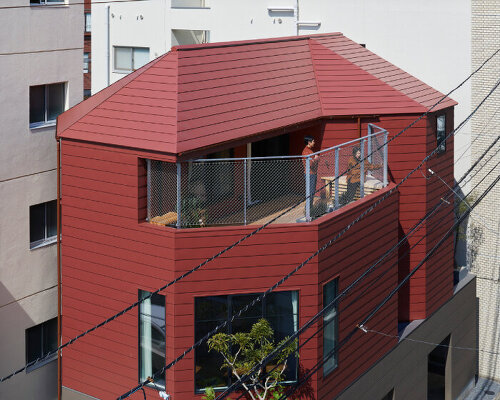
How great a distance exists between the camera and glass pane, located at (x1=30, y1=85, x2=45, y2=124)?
23.0 metres

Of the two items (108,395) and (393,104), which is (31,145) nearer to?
(108,395)

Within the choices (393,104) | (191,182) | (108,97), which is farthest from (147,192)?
(393,104)

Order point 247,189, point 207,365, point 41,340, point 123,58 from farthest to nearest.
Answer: point 123,58 → point 41,340 → point 247,189 → point 207,365

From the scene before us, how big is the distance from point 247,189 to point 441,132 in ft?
26.0

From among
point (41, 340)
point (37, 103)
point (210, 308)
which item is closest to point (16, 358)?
point (41, 340)

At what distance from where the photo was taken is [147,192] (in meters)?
20.6

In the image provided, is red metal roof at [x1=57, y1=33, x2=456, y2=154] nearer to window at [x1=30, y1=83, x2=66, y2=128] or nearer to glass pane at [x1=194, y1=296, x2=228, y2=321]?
window at [x1=30, y1=83, x2=66, y2=128]

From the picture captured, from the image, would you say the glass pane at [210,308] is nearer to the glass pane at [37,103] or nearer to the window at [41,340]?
the window at [41,340]

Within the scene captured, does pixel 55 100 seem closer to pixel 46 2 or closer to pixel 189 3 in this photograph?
pixel 46 2

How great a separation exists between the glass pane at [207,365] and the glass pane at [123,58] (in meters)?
21.3

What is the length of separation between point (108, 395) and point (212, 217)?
16.5 feet

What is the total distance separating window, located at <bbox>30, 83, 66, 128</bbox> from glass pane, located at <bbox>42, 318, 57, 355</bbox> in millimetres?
5198

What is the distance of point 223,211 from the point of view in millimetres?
20703

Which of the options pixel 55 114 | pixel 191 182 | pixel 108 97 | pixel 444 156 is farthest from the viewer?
pixel 444 156
